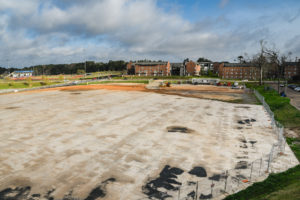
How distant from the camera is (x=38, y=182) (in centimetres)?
1328

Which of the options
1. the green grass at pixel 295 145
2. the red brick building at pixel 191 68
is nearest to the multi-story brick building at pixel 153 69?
the red brick building at pixel 191 68

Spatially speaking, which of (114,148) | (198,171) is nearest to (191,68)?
(114,148)

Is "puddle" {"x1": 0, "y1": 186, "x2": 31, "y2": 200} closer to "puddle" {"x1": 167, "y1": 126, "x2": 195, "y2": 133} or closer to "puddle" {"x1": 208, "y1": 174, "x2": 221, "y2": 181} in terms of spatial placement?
"puddle" {"x1": 208, "y1": 174, "x2": 221, "y2": 181}

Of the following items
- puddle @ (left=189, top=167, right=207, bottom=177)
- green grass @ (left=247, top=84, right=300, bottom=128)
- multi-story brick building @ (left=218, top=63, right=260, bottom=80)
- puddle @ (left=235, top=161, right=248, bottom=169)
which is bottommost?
puddle @ (left=189, top=167, right=207, bottom=177)

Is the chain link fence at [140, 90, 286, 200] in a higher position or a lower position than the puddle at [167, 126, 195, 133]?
lower

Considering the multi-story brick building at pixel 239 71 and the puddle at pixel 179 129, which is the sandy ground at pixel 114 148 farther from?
the multi-story brick building at pixel 239 71

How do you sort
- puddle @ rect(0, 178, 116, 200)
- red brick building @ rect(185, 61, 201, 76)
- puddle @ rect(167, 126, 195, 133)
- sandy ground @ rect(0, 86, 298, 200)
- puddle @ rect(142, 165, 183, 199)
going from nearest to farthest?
puddle @ rect(0, 178, 116, 200), puddle @ rect(142, 165, 183, 199), sandy ground @ rect(0, 86, 298, 200), puddle @ rect(167, 126, 195, 133), red brick building @ rect(185, 61, 201, 76)

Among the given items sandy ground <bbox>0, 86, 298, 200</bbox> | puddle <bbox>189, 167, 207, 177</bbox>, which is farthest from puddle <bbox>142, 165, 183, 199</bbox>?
puddle <bbox>189, 167, 207, 177</bbox>

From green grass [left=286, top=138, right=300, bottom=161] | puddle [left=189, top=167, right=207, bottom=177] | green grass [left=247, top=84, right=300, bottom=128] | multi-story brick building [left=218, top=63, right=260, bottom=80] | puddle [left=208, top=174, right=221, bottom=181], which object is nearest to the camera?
puddle [left=208, top=174, right=221, bottom=181]

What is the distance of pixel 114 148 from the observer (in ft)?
61.9

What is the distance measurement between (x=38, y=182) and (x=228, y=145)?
16472mm

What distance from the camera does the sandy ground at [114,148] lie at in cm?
1348

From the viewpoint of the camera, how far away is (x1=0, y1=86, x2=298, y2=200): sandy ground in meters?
13.5

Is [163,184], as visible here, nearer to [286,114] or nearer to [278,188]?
[278,188]
